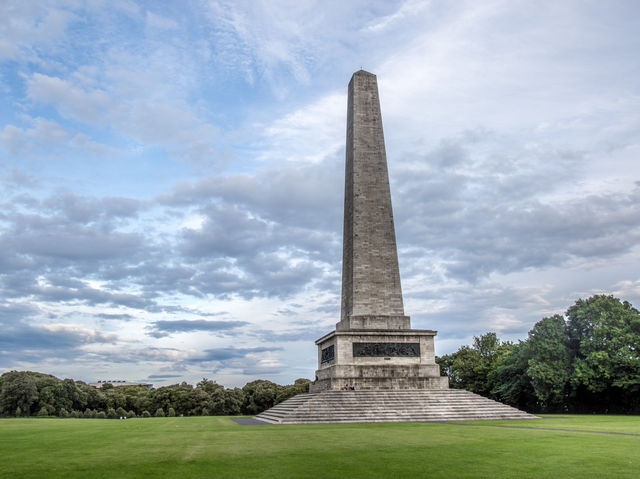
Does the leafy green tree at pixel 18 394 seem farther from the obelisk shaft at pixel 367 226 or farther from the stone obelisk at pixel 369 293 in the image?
the obelisk shaft at pixel 367 226

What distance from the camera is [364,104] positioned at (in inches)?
1425

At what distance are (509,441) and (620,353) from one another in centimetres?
2239

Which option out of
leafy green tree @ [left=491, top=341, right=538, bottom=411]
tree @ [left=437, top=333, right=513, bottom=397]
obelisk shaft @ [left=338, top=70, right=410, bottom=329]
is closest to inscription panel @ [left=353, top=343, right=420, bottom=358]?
obelisk shaft @ [left=338, top=70, right=410, bottom=329]

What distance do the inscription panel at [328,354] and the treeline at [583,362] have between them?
1331 cm

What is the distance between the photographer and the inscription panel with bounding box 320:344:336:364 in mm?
32094

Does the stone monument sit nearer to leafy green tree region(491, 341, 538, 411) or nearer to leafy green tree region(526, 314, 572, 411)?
leafy green tree region(526, 314, 572, 411)

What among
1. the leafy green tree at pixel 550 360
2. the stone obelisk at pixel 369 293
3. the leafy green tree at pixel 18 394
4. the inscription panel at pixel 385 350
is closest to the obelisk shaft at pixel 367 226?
the stone obelisk at pixel 369 293

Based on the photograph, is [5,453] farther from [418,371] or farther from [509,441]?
[418,371]

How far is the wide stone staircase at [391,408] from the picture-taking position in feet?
79.0

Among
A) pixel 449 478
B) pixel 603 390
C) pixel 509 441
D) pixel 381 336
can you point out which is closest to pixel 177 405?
pixel 381 336

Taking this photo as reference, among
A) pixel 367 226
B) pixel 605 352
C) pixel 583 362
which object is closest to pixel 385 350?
pixel 367 226

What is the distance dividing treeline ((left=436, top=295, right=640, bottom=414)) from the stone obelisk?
27.0 ft

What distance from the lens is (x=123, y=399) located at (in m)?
47.7

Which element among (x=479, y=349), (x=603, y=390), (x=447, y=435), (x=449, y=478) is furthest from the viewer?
(x=479, y=349)
